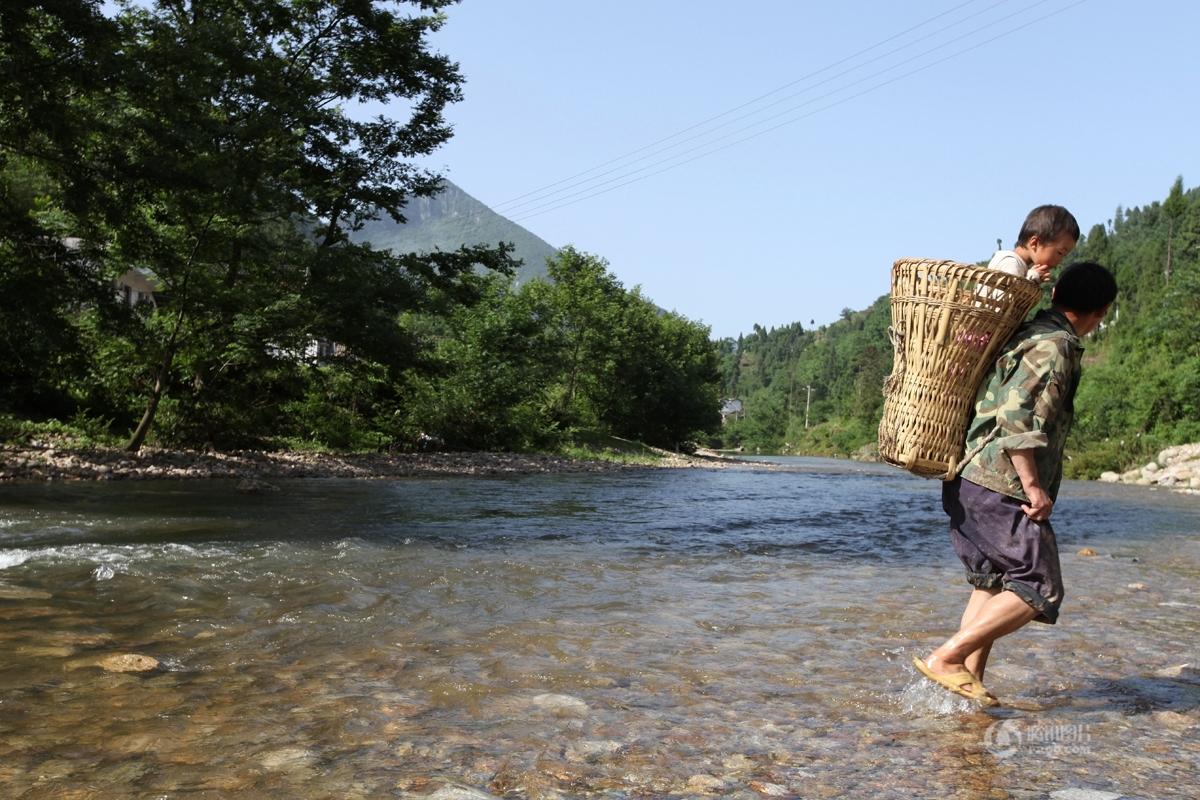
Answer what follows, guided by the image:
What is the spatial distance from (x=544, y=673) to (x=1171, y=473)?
35405mm

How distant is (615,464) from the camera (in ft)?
109

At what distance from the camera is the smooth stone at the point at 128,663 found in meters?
3.78

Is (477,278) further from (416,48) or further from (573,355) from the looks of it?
(573,355)

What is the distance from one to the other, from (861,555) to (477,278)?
50.2 feet

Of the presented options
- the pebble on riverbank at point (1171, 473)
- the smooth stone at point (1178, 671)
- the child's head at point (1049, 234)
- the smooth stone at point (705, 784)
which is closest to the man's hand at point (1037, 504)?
the child's head at point (1049, 234)

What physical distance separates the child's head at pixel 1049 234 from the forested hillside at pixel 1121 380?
8.35 m

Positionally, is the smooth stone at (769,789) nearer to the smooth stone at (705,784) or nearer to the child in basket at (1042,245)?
the smooth stone at (705,784)

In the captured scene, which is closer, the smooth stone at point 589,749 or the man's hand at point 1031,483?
the smooth stone at point 589,749

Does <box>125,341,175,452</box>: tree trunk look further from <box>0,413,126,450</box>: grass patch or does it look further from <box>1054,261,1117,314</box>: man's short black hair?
<box>1054,261,1117,314</box>: man's short black hair

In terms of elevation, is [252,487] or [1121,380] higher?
[1121,380]

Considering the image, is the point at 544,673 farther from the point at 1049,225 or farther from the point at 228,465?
the point at 228,465

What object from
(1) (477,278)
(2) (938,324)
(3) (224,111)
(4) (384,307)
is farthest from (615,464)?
→ (2) (938,324)

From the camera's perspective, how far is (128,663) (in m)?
3.85

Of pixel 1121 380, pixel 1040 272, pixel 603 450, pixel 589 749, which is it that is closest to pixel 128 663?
pixel 589 749
